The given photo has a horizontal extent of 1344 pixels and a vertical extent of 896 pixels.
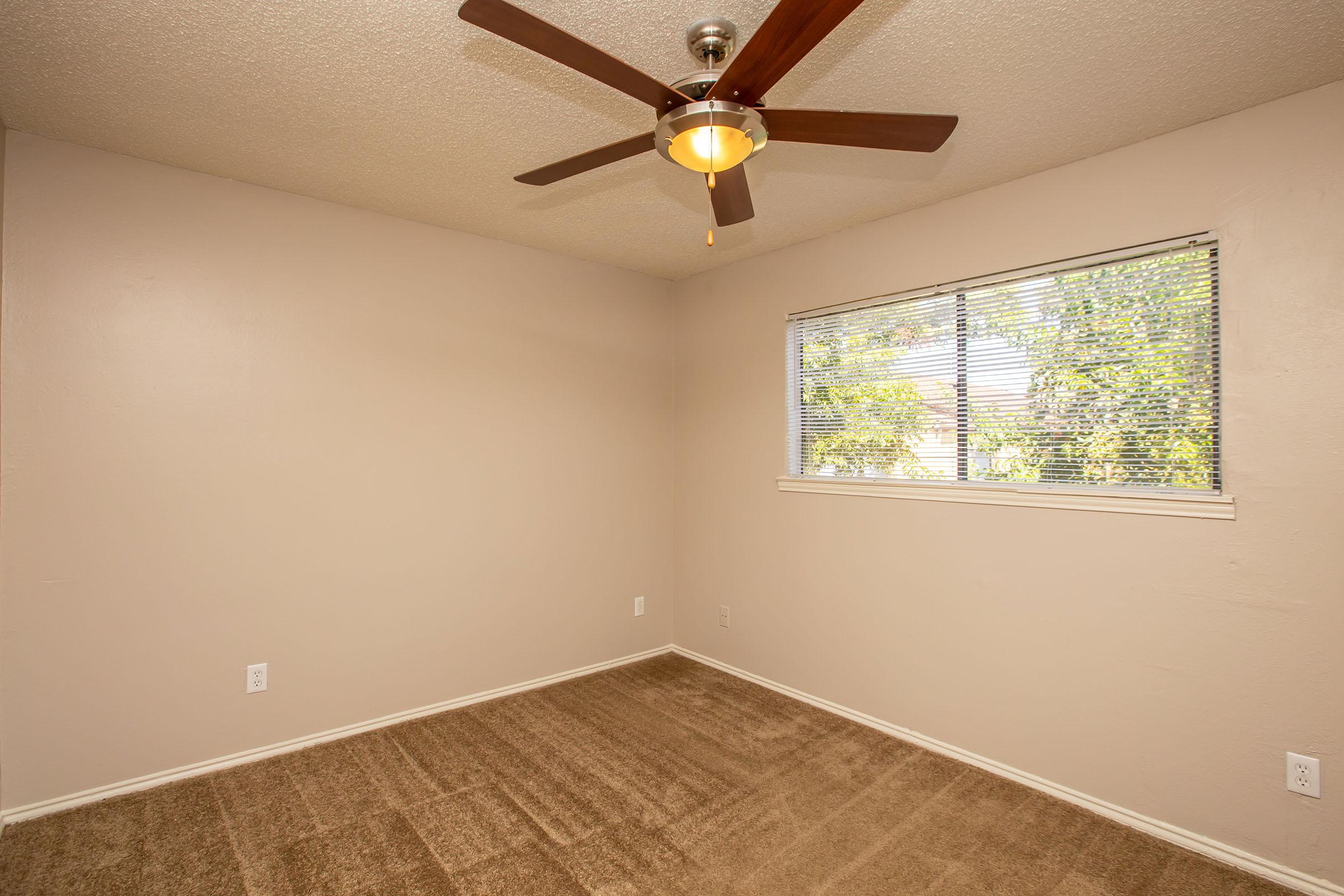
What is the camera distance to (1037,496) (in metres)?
2.51

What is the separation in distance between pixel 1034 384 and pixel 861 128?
152cm

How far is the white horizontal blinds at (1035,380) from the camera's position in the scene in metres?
2.21

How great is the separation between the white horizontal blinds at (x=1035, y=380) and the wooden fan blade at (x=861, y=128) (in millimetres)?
1224

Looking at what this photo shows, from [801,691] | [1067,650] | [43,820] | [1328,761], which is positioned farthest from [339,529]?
[1328,761]

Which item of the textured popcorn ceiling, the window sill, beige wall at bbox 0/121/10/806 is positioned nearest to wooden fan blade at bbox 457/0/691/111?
the textured popcorn ceiling

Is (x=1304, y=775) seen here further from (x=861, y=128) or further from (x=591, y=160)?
(x=591, y=160)

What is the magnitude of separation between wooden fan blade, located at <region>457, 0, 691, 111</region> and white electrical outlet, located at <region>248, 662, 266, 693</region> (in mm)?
2657

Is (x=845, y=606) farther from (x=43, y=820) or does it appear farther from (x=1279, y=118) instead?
(x=43, y=820)

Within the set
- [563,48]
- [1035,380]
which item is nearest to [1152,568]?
[1035,380]

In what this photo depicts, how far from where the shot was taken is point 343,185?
2.70 meters

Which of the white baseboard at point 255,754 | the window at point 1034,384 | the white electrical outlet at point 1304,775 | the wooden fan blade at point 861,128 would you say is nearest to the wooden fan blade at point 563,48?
the wooden fan blade at point 861,128

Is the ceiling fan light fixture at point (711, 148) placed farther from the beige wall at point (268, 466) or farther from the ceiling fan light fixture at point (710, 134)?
the beige wall at point (268, 466)

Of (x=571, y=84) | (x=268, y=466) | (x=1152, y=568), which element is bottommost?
(x=1152, y=568)

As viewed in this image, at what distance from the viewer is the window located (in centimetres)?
221
